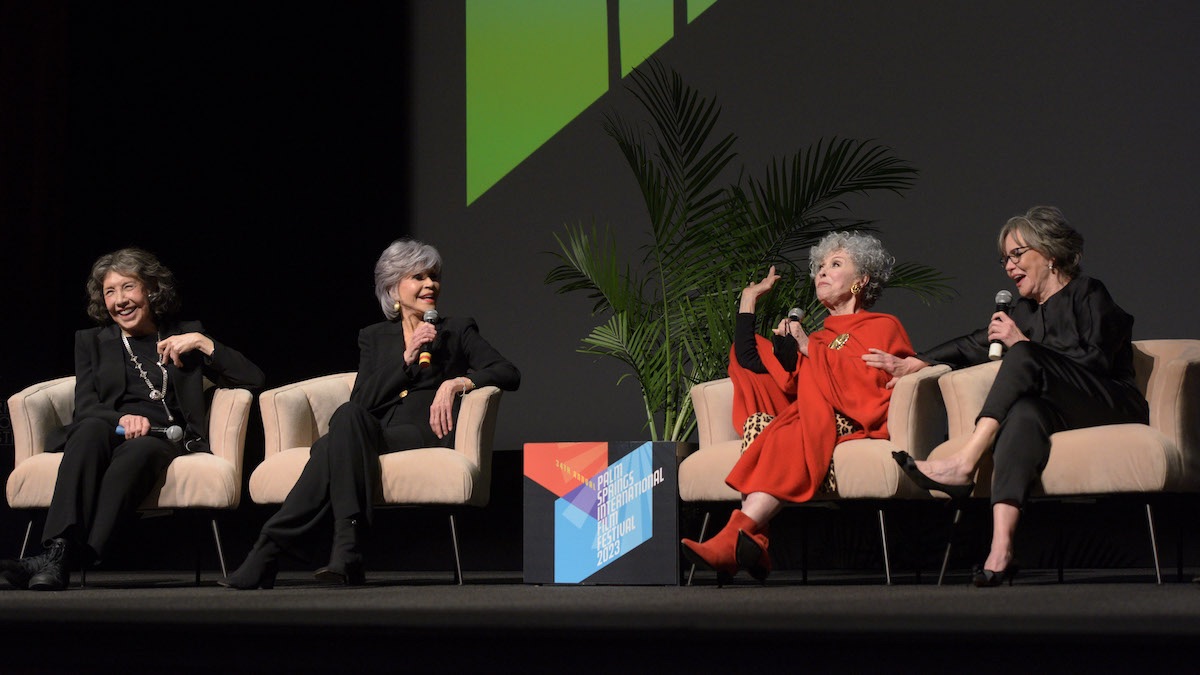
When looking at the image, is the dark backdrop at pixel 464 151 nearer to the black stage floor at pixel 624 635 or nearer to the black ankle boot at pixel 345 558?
the black ankle boot at pixel 345 558

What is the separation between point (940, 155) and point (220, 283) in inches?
121

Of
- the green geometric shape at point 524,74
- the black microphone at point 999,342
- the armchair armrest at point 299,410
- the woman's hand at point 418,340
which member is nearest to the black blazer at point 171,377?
the armchair armrest at point 299,410

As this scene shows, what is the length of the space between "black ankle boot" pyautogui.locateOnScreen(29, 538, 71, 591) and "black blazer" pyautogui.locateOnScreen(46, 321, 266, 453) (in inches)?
20.4

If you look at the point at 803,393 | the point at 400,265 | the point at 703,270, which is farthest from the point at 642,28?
the point at 803,393

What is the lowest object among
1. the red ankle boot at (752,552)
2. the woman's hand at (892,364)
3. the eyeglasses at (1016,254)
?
the red ankle boot at (752,552)

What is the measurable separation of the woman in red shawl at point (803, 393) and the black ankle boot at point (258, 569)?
3.75 feet

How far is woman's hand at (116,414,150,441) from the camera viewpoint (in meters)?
4.00

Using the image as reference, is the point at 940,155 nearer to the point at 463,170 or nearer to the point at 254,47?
the point at 463,170

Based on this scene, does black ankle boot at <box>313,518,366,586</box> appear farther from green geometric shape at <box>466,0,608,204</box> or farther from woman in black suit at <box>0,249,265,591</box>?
green geometric shape at <box>466,0,608,204</box>

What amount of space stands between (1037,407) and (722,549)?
874mm

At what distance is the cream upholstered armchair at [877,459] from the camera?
3.52 m

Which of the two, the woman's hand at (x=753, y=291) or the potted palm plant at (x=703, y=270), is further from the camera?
the potted palm plant at (x=703, y=270)

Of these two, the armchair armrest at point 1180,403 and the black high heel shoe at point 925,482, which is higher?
the armchair armrest at point 1180,403

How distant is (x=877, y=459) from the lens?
139 inches
